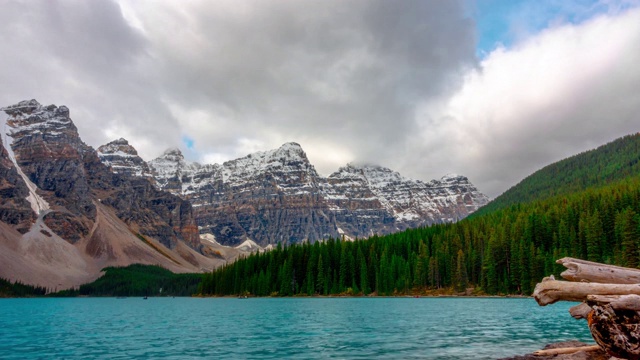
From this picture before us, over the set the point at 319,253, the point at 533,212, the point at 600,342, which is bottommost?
the point at 600,342

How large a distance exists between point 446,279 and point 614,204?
52932 millimetres

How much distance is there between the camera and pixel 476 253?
14650cm

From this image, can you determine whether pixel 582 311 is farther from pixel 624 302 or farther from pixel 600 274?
pixel 624 302

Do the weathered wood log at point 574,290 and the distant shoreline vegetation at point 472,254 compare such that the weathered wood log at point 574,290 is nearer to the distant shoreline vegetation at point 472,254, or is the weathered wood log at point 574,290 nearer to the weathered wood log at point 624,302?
the weathered wood log at point 624,302

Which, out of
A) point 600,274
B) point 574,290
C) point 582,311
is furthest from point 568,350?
point 600,274

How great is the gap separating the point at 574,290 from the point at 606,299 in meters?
2.84

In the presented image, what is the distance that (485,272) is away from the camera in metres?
138

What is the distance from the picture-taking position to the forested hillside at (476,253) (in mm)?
122812

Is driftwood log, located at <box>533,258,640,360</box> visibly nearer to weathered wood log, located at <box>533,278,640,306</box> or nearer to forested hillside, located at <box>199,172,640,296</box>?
weathered wood log, located at <box>533,278,640,306</box>

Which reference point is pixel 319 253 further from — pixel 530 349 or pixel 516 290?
pixel 530 349

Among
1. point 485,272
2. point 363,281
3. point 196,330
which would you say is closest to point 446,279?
point 485,272

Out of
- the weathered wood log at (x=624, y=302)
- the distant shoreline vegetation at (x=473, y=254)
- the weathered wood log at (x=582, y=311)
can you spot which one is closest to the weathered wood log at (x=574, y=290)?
the weathered wood log at (x=582, y=311)

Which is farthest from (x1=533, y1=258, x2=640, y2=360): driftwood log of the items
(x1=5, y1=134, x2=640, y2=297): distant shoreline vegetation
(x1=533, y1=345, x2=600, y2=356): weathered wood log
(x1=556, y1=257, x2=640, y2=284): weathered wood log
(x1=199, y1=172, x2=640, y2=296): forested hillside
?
(x1=5, y1=134, x2=640, y2=297): distant shoreline vegetation

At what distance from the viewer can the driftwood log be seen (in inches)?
646
